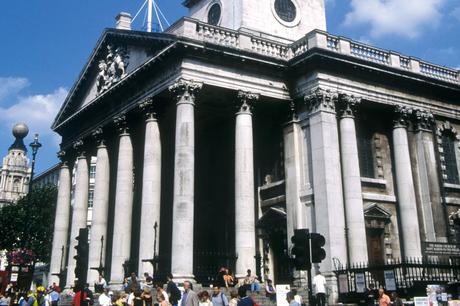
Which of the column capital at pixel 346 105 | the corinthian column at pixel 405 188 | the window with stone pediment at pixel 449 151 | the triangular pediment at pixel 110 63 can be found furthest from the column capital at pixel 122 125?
the window with stone pediment at pixel 449 151

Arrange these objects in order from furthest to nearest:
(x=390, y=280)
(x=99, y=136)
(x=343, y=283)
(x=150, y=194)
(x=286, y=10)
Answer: (x=286, y=10)
(x=99, y=136)
(x=150, y=194)
(x=343, y=283)
(x=390, y=280)

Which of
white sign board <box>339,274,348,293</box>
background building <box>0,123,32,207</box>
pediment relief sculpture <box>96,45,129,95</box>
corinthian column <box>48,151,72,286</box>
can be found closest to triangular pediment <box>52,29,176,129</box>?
pediment relief sculpture <box>96,45,129,95</box>

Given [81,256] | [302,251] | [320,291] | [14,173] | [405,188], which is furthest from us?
[14,173]

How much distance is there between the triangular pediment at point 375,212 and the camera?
2955cm

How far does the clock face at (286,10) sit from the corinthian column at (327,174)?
1047 cm

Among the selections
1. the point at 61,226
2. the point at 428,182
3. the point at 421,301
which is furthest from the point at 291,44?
the point at 61,226

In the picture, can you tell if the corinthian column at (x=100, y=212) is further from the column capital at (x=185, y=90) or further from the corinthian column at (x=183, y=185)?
the column capital at (x=185, y=90)

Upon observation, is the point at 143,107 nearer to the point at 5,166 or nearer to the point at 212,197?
the point at 212,197

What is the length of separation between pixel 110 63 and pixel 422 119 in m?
19.7

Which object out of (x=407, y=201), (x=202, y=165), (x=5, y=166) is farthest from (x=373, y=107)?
(x=5, y=166)

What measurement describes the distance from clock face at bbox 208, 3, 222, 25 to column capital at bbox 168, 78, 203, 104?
38.9 feet

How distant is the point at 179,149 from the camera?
2641 centimetres

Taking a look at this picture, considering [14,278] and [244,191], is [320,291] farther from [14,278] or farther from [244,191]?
[14,278]

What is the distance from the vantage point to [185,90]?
27.2 metres
